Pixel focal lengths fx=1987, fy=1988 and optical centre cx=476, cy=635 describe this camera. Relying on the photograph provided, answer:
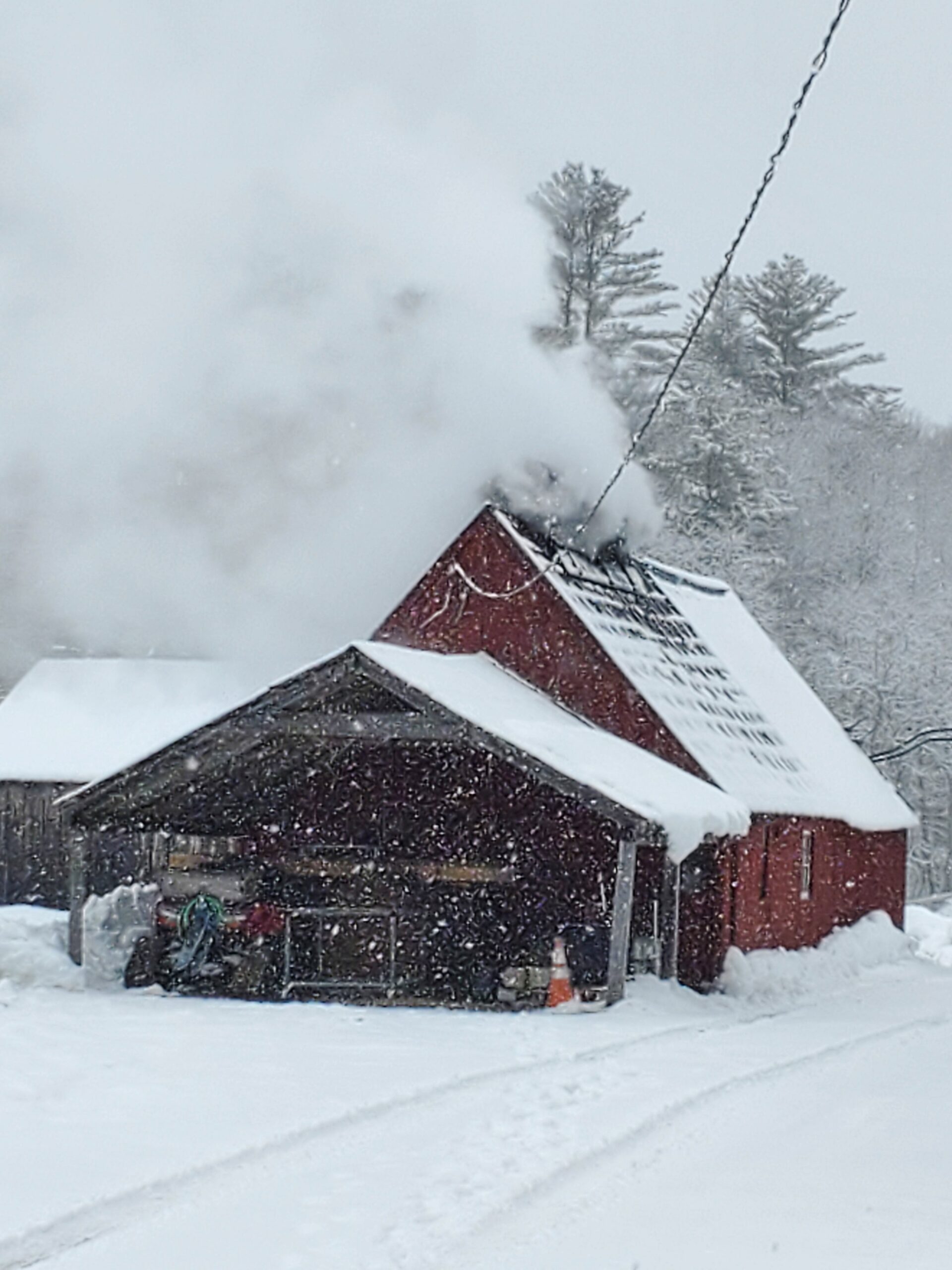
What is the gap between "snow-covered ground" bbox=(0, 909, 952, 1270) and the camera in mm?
8836

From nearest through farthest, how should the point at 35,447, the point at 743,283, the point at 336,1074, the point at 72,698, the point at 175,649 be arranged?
the point at 336,1074 → the point at 72,698 → the point at 35,447 → the point at 175,649 → the point at 743,283

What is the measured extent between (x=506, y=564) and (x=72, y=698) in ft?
46.4

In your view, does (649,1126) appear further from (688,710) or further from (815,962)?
(815,962)

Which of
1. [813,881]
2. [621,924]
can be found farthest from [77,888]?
[813,881]

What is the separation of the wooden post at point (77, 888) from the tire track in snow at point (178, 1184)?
794cm

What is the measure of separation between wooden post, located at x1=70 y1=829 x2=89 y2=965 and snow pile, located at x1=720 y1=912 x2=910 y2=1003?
7.29 metres

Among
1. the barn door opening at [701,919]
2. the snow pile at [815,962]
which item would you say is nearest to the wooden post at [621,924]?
the snow pile at [815,962]

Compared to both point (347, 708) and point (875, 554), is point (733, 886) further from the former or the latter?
point (875, 554)

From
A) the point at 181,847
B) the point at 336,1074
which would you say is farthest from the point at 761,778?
the point at 336,1074

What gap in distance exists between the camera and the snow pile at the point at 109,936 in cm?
2091

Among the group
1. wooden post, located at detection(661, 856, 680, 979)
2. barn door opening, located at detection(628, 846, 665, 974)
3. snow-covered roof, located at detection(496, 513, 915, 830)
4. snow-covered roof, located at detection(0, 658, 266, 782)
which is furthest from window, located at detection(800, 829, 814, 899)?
snow-covered roof, located at detection(0, 658, 266, 782)

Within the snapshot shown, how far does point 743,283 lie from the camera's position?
64.9 metres

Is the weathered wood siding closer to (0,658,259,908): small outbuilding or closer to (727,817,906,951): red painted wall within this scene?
(0,658,259,908): small outbuilding

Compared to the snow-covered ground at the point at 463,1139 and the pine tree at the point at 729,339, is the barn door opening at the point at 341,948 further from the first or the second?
the pine tree at the point at 729,339
